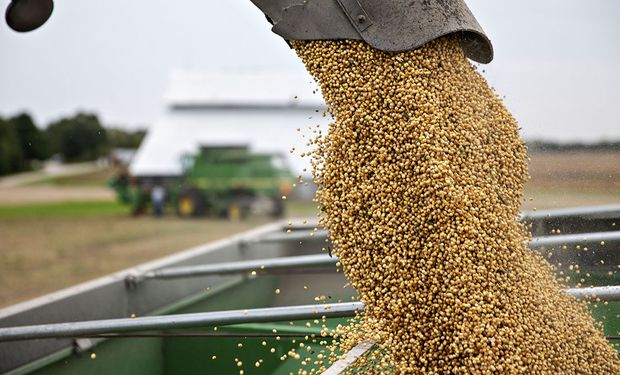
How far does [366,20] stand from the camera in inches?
81.5

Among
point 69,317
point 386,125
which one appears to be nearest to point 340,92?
point 386,125

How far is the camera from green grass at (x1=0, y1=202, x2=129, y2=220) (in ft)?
60.6

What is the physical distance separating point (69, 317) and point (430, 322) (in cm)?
193

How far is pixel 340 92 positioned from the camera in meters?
2.13

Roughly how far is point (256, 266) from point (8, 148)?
105ft

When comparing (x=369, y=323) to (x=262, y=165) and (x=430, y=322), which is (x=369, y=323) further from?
(x=262, y=165)

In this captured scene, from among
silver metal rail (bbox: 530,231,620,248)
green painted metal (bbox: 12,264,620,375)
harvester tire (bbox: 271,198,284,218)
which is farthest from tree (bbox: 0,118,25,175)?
silver metal rail (bbox: 530,231,620,248)

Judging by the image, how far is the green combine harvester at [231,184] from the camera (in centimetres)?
A: 1605

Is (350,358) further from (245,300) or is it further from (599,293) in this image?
(245,300)

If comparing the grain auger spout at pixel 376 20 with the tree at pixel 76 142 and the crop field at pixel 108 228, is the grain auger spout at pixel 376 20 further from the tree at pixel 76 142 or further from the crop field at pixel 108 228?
the tree at pixel 76 142

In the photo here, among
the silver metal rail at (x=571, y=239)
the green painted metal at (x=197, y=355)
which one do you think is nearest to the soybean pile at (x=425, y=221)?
the silver metal rail at (x=571, y=239)

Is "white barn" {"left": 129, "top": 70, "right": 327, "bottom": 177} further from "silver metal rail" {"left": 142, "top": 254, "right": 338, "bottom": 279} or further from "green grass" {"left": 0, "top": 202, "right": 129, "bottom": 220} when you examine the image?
"silver metal rail" {"left": 142, "top": 254, "right": 338, "bottom": 279}

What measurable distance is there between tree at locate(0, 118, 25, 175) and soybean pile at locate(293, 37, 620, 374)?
3240 centimetres

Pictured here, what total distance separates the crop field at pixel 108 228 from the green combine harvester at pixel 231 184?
378mm
